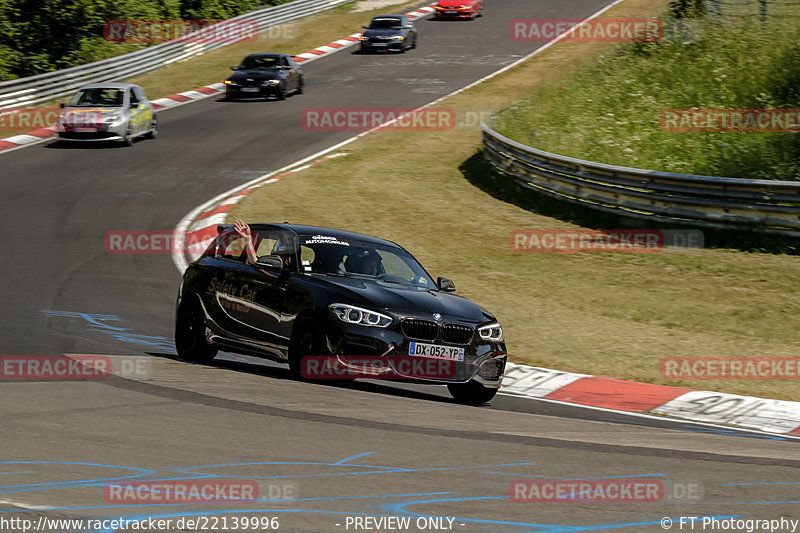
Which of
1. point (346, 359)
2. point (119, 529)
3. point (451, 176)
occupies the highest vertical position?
point (119, 529)

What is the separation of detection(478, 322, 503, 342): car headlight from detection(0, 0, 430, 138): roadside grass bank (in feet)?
76.0

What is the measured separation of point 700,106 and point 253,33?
2501 centimetres

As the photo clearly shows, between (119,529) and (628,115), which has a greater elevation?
(119,529)

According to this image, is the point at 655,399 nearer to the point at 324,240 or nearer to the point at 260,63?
the point at 324,240

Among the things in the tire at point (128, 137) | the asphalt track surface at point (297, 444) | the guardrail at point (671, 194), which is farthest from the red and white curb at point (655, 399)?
the tire at point (128, 137)

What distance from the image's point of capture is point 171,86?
3847 cm

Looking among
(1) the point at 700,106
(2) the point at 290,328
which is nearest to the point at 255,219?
(2) the point at 290,328

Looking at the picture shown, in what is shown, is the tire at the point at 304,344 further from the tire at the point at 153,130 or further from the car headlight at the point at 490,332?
the tire at the point at 153,130

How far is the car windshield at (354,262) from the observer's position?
10.6 meters

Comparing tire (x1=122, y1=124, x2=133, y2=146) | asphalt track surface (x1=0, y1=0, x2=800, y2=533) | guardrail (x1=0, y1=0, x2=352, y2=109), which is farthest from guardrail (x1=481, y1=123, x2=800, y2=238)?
guardrail (x1=0, y1=0, x2=352, y2=109)

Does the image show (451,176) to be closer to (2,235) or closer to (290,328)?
(2,235)

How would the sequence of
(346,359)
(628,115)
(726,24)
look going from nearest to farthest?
(346,359), (628,115), (726,24)

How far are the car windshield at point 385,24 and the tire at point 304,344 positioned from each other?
116 feet

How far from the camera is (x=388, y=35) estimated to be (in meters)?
43.7
